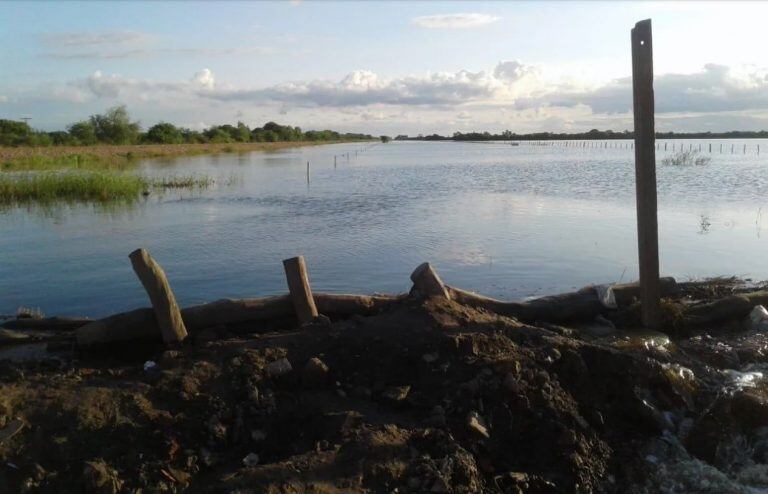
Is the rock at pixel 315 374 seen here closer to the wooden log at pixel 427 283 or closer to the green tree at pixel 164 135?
the wooden log at pixel 427 283

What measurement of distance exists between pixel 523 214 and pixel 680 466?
17.8m

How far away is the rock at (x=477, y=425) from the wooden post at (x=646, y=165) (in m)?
3.71

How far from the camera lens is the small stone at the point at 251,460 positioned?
453 centimetres

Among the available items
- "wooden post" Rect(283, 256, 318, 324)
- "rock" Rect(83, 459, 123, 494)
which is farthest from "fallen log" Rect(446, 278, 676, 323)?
"rock" Rect(83, 459, 123, 494)

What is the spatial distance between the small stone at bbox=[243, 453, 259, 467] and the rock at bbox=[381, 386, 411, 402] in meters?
1.17

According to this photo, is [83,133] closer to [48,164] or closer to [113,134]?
[113,134]

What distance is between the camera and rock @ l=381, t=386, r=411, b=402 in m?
5.27

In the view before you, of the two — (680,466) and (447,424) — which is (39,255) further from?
(680,466)

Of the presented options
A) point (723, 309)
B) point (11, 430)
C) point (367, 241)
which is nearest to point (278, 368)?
point (11, 430)

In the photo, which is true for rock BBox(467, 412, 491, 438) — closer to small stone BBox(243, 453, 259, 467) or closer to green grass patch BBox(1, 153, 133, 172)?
small stone BBox(243, 453, 259, 467)

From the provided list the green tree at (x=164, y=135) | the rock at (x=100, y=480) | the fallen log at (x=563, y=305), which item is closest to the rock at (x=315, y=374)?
the rock at (x=100, y=480)

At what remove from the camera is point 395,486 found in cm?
432

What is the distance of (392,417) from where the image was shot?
506 cm

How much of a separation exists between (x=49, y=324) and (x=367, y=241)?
9713 millimetres
